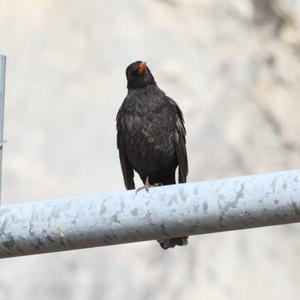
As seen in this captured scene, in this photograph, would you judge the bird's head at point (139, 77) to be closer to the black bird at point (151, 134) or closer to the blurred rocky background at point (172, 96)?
the black bird at point (151, 134)

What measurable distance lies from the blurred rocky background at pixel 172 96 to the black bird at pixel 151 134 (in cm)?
485

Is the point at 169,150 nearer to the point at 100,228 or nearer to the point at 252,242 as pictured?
the point at 100,228

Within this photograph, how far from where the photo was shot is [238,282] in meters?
11.2

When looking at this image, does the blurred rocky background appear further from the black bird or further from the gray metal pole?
the gray metal pole

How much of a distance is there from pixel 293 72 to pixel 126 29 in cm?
189

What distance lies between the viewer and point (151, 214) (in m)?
3.14

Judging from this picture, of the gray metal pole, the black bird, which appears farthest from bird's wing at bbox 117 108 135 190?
the gray metal pole

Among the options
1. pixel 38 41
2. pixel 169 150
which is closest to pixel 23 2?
pixel 38 41

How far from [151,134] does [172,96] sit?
5.72 metres

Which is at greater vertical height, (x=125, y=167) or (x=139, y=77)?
(x=139, y=77)

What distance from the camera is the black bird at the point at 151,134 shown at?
6.18 m

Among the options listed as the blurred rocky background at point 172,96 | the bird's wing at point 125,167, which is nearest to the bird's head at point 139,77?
the bird's wing at point 125,167

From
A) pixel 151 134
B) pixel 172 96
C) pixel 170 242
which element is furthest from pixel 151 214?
pixel 172 96

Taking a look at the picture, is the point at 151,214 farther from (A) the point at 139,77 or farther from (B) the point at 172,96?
(B) the point at 172,96
